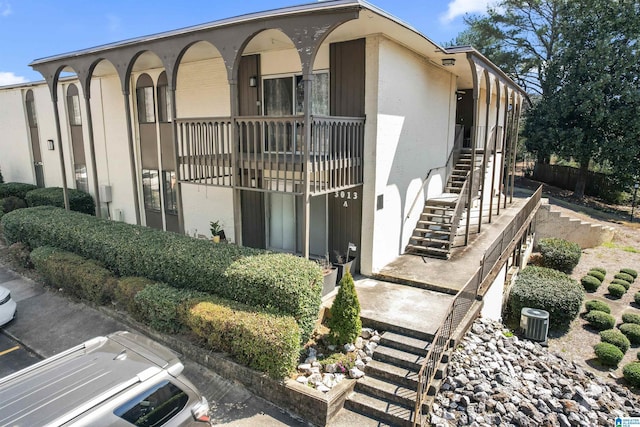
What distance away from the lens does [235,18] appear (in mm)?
7785

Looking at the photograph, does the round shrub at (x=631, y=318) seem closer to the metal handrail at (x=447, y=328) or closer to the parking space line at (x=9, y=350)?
the metal handrail at (x=447, y=328)

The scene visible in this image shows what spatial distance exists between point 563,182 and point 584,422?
90.3ft

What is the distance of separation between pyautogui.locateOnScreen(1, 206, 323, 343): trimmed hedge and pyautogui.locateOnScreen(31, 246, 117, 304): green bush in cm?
29

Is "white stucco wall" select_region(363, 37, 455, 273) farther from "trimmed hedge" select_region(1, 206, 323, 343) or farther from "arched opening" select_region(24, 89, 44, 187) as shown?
"arched opening" select_region(24, 89, 44, 187)

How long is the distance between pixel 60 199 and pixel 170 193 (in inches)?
214

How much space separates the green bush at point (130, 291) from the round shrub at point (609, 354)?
37.7ft

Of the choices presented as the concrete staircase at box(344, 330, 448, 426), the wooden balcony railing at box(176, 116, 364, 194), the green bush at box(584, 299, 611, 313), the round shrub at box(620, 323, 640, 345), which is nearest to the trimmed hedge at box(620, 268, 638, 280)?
the green bush at box(584, 299, 611, 313)

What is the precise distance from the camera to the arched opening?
18.1 m

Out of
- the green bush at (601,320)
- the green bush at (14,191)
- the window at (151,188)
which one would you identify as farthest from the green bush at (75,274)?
the green bush at (601,320)

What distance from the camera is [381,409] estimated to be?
5.60 metres

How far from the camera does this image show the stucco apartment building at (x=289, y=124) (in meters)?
7.83

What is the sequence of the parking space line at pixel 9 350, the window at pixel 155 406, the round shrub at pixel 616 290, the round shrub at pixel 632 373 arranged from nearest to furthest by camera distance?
the window at pixel 155 406 < the parking space line at pixel 9 350 < the round shrub at pixel 632 373 < the round shrub at pixel 616 290

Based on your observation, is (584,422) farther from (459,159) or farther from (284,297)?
(459,159)

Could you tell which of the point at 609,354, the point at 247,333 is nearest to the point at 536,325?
the point at 609,354
